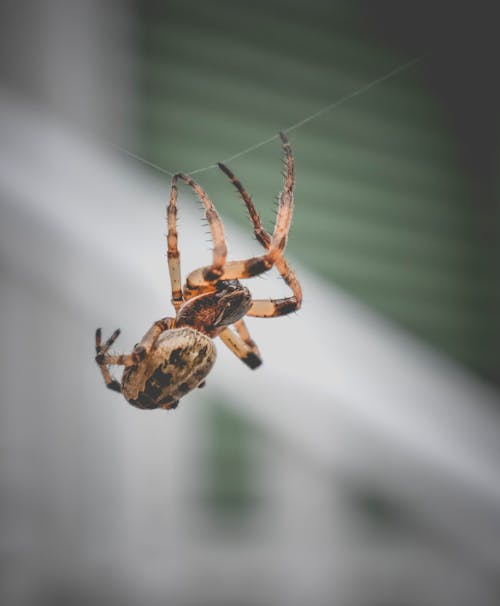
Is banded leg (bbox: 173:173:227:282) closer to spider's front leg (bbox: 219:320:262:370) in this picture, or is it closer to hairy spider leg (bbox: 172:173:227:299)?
hairy spider leg (bbox: 172:173:227:299)

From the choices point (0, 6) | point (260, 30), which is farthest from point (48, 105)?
point (260, 30)

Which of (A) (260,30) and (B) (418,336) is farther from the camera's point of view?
(B) (418,336)

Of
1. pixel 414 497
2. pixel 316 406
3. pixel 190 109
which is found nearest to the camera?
pixel 316 406

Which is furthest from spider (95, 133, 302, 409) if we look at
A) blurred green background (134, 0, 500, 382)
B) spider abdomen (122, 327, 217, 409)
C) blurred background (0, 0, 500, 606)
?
blurred green background (134, 0, 500, 382)

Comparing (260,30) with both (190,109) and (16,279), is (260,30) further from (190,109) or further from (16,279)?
(16,279)

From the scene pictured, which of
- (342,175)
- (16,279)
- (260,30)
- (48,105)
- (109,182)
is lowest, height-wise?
(16,279)

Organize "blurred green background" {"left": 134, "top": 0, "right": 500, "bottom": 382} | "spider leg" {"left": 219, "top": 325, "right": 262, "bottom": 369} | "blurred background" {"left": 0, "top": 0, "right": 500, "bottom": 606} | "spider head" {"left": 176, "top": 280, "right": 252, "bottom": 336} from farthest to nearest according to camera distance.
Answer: "blurred green background" {"left": 134, "top": 0, "right": 500, "bottom": 382}
"blurred background" {"left": 0, "top": 0, "right": 500, "bottom": 606}
"spider leg" {"left": 219, "top": 325, "right": 262, "bottom": 369}
"spider head" {"left": 176, "top": 280, "right": 252, "bottom": 336}

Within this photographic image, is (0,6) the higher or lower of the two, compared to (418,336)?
higher
